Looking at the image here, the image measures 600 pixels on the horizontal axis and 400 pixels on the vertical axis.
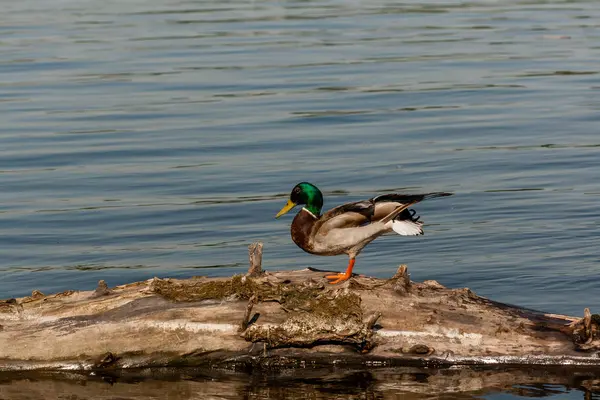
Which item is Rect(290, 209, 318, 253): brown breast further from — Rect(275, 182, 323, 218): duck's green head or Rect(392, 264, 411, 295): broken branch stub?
Rect(392, 264, 411, 295): broken branch stub

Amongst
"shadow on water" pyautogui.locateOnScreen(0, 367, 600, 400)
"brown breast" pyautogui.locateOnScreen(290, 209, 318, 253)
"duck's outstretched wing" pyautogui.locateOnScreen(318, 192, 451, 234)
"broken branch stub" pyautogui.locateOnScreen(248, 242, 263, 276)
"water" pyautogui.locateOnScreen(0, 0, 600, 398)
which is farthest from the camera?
"water" pyautogui.locateOnScreen(0, 0, 600, 398)

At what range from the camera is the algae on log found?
7.98 meters

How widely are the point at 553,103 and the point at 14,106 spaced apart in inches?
386

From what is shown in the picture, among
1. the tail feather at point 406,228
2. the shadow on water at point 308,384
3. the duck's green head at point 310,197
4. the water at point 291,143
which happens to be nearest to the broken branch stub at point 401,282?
the shadow on water at point 308,384

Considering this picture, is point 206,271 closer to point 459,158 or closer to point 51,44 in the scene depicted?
point 459,158

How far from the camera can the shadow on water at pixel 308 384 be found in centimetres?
790

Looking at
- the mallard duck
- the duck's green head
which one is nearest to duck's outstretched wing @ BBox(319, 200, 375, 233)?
the mallard duck

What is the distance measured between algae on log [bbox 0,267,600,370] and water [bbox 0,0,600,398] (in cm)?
241

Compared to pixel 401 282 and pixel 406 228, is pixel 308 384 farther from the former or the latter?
pixel 406 228

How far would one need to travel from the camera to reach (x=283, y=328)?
803 centimetres

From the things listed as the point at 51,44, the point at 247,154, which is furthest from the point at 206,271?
the point at 51,44

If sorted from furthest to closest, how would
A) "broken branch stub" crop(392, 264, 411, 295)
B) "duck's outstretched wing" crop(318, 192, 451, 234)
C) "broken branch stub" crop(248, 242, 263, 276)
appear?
"duck's outstretched wing" crop(318, 192, 451, 234) < "broken branch stub" crop(248, 242, 263, 276) < "broken branch stub" crop(392, 264, 411, 295)

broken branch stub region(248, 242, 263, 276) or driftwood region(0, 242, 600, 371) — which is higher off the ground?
broken branch stub region(248, 242, 263, 276)

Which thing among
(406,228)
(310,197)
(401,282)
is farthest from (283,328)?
(310,197)
